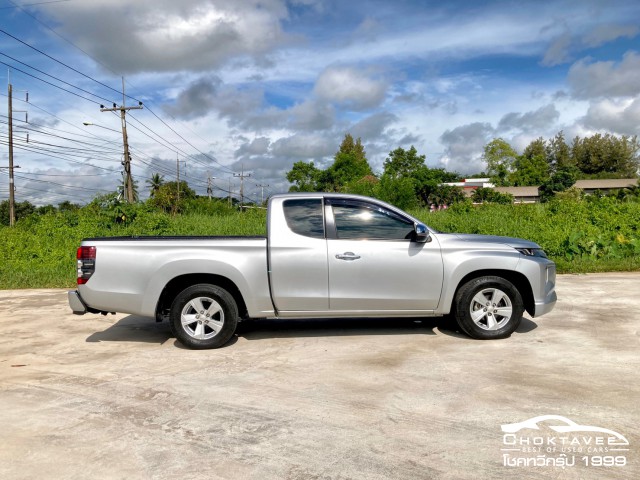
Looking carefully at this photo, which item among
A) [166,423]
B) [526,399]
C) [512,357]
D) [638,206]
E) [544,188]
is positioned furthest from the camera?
[544,188]

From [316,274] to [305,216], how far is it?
0.72m

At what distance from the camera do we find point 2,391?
487 cm

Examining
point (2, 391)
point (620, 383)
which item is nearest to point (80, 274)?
point (2, 391)

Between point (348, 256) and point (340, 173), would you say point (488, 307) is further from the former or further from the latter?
point (340, 173)

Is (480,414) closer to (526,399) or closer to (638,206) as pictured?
(526,399)

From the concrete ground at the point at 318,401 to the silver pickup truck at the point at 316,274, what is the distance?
1.25 ft

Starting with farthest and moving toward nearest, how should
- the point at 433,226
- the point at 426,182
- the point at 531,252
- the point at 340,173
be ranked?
the point at 340,173 → the point at 426,182 → the point at 433,226 → the point at 531,252

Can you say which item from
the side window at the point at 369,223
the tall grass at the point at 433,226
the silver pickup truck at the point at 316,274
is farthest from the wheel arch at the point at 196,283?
the tall grass at the point at 433,226

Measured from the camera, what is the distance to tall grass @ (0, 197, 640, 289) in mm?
13641

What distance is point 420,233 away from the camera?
623cm

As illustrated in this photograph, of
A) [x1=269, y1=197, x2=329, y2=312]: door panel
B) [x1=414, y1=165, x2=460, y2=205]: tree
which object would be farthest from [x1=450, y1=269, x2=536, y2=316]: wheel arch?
[x1=414, y1=165, x2=460, y2=205]: tree

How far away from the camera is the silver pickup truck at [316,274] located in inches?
242

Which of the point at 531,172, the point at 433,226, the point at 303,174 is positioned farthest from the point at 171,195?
the point at 433,226

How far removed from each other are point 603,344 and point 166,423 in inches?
189
